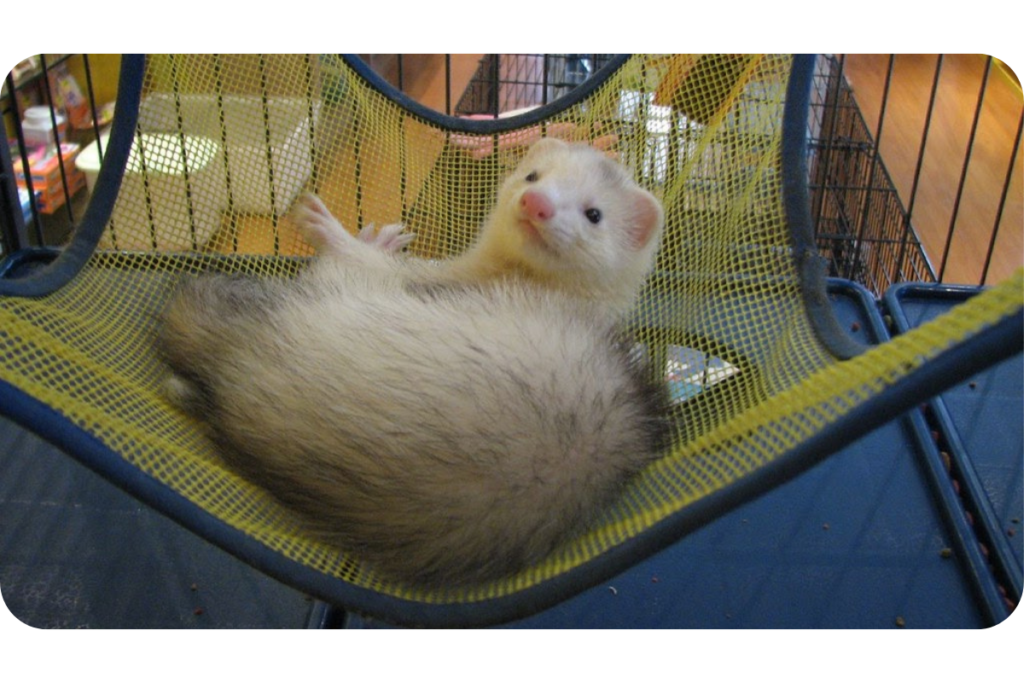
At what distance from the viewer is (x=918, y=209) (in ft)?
8.23

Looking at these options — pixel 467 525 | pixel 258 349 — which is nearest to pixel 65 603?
pixel 258 349

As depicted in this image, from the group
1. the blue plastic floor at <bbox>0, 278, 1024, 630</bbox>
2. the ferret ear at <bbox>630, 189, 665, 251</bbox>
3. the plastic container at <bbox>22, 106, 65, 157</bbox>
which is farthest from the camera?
the plastic container at <bbox>22, 106, 65, 157</bbox>

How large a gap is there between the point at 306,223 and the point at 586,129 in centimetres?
58

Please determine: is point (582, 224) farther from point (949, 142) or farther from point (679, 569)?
point (949, 142)

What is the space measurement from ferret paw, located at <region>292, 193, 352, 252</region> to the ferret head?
308 mm

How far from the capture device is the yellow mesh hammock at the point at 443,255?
30.3 inches

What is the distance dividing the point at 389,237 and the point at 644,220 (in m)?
0.59

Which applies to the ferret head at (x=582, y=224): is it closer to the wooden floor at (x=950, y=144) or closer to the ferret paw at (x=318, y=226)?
the ferret paw at (x=318, y=226)

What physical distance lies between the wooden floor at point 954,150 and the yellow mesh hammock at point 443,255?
1.03m

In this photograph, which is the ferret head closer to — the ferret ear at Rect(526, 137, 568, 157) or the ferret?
the ferret ear at Rect(526, 137, 568, 157)

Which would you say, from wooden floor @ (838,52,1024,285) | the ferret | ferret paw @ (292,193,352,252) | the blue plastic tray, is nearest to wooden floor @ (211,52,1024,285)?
wooden floor @ (838,52,1024,285)

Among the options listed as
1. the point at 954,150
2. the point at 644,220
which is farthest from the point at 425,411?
the point at 954,150

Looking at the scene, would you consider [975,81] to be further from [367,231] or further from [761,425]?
[761,425]

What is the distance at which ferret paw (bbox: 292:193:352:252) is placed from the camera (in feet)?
5.16
